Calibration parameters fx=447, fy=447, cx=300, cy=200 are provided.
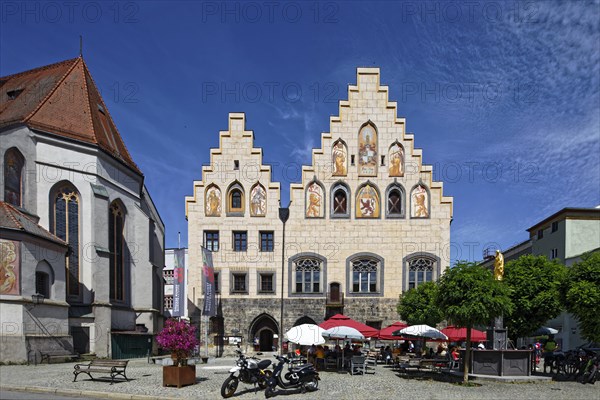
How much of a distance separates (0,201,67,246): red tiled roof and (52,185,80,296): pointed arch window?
1945mm

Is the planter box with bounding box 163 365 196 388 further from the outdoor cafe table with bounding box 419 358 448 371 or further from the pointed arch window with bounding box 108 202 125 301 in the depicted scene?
the pointed arch window with bounding box 108 202 125 301

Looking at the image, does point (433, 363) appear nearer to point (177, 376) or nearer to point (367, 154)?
point (177, 376)

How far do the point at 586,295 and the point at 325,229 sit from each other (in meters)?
18.8

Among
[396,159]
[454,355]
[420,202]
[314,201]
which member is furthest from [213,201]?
[454,355]

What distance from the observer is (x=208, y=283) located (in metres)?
30.1

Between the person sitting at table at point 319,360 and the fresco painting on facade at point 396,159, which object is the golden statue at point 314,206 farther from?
the person sitting at table at point 319,360

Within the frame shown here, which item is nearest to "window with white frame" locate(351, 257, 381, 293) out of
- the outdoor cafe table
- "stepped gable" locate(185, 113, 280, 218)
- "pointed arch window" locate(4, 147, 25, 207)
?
"stepped gable" locate(185, 113, 280, 218)

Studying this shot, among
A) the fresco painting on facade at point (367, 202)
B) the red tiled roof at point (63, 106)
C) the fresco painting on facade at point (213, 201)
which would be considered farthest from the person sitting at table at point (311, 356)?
the red tiled roof at point (63, 106)

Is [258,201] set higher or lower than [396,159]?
lower

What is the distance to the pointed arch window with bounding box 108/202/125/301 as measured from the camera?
99.5 feet

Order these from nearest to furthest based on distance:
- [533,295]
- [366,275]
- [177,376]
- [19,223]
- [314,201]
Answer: [177,376], [533,295], [19,223], [366,275], [314,201]

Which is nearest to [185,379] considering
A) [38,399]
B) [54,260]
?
[38,399]

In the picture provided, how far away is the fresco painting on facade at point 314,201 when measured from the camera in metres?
33.8

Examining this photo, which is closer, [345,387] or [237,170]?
[345,387]
